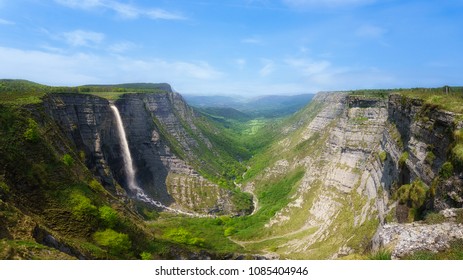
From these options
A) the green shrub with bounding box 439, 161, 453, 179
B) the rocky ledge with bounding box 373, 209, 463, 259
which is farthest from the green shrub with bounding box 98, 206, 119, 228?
the green shrub with bounding box 439, 161, 453, 179

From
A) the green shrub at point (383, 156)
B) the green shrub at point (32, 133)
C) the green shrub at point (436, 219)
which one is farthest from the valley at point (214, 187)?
the green shrub at point (383, 156)

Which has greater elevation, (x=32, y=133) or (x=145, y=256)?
(x=32, y=133)

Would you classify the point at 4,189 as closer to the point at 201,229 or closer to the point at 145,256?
the point at 145,256

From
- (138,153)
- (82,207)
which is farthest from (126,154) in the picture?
(82,207)

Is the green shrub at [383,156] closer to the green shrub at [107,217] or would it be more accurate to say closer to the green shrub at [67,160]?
the green shrub at [107,217]

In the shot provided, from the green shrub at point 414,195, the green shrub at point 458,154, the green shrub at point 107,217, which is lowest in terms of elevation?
the green shrub at point 107,217

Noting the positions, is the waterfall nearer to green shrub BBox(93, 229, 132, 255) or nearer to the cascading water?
the cascading water
